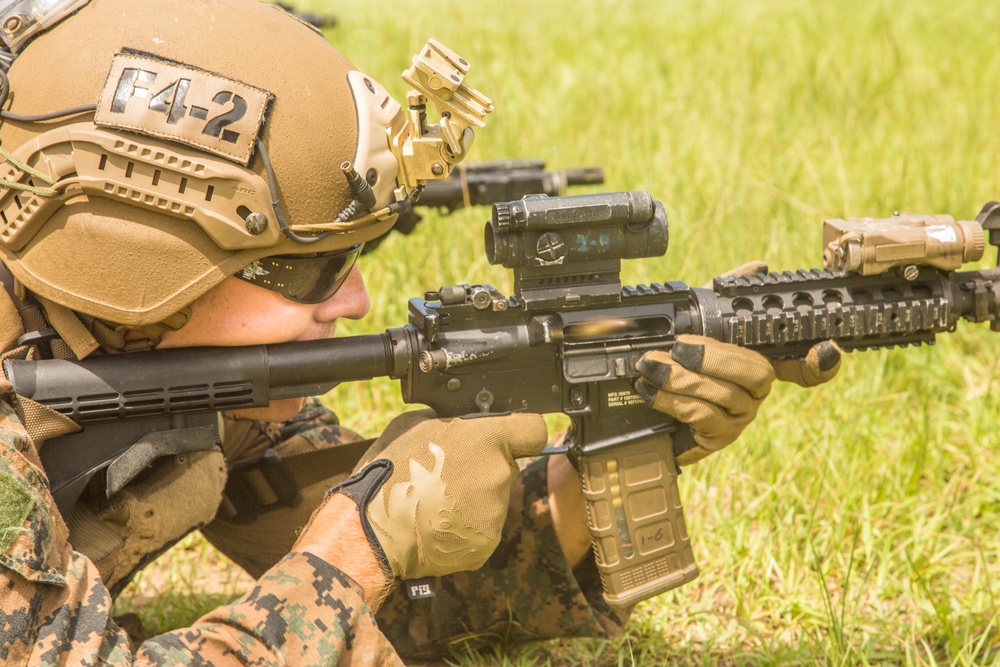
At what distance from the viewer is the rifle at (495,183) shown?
4.85 meters

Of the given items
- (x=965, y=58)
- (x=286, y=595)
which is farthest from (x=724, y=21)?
(x=286, y=595)

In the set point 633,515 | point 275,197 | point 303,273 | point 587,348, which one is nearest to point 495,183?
point 587,348

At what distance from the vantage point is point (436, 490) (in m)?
2.63

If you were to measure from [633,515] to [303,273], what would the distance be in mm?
1228

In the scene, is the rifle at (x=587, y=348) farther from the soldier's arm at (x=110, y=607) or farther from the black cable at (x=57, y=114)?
the black cable at (x=57, y=114)

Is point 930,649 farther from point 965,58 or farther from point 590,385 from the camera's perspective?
point 965,58

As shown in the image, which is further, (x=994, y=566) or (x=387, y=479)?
(x=994, y=566)

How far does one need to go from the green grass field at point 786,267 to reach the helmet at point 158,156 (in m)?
1.63

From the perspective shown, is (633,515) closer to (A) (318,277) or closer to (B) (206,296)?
(A) (318,277)

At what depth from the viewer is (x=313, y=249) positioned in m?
2.68

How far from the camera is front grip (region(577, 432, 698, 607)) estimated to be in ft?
10.2

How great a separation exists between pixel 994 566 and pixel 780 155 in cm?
335

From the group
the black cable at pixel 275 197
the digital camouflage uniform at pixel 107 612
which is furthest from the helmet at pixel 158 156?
the digital camouflage uniform at pixel 107 612

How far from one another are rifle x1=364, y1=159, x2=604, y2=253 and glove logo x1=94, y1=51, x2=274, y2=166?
223 cm
